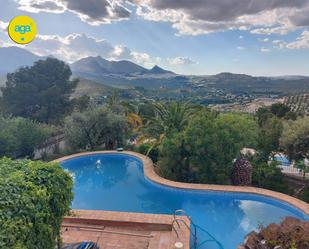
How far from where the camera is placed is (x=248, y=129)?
1230 centimetres

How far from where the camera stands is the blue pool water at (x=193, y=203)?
8742 mm

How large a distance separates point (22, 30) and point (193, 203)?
1023 cm

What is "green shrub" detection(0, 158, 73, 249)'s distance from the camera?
3.84 meters

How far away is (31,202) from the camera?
4316 millimetres

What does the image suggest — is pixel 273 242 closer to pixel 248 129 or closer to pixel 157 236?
pixel 157 236

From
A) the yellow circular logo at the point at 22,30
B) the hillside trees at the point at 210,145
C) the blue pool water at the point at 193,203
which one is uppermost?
the yellow circular logo at the point at 22,30

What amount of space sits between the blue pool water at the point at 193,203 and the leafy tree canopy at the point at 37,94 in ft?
59.5

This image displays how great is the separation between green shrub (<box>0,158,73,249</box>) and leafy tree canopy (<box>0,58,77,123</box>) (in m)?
26.1

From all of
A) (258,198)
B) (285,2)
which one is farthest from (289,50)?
(258,198)

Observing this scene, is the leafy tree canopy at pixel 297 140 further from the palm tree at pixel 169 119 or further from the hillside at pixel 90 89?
the hillside at pixel 90 89

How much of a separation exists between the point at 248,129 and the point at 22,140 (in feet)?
51.4

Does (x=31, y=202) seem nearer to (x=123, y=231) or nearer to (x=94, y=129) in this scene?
(x=123, y=231)

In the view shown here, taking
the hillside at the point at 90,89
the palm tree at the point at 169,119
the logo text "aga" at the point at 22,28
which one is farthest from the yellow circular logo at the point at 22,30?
the hillside at the point at 90,89

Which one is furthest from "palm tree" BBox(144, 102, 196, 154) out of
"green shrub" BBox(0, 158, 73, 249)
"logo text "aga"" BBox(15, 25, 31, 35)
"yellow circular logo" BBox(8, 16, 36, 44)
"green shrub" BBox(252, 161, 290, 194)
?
"green shrub" BBox(0, 158, 73, 249)
